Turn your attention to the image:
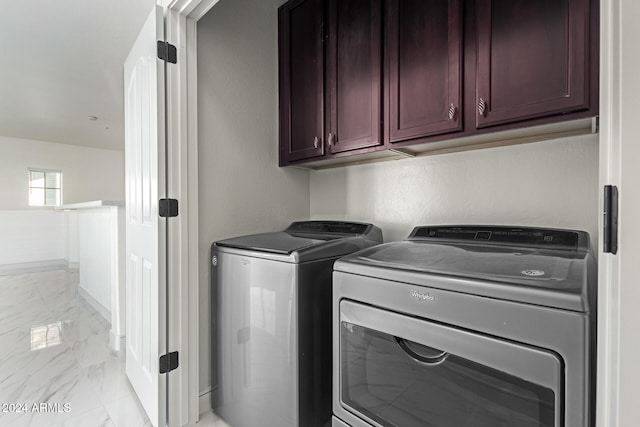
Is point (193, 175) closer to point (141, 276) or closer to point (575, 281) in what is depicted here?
point (141, 276)

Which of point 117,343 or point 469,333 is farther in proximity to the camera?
point 117,343

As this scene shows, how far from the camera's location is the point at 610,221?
0.50 metres

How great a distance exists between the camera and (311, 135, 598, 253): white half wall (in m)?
1.29

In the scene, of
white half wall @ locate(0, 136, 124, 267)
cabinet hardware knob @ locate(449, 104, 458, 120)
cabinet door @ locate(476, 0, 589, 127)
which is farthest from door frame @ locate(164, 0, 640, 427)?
white half wall @ locate(0, 136, 124, 267)

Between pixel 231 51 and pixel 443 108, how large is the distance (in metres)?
1.27

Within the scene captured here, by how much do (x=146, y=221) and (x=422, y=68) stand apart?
155 cm

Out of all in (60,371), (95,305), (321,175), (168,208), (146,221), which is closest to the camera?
(168,208)

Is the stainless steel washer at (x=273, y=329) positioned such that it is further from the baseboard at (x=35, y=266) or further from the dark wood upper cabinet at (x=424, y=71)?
the baseboard at (x=35, y=266)

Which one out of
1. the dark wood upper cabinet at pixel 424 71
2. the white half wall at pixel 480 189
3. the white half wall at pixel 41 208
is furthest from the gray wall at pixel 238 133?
the white half wall at pixel 41 208

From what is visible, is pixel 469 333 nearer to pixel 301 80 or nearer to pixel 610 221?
pixel 610 221

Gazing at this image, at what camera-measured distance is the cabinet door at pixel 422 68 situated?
1.31 metres

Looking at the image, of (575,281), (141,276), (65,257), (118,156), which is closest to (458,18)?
(575,281)

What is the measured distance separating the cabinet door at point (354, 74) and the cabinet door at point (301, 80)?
0.29 feet

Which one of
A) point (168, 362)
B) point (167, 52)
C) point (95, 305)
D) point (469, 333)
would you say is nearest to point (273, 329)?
point (168, 362)
